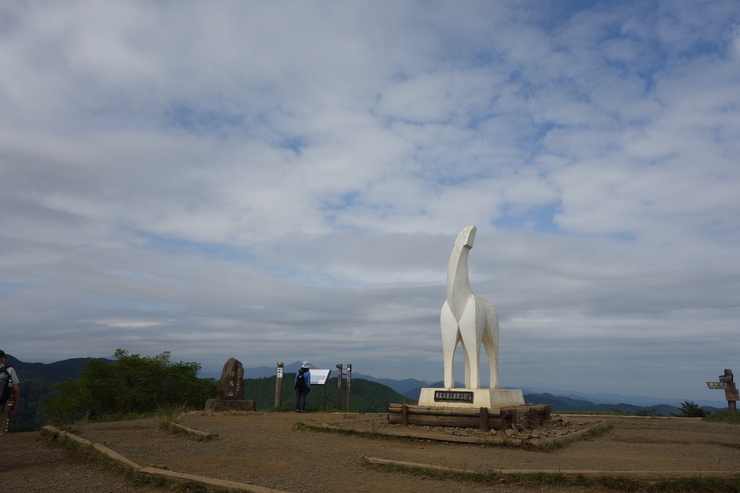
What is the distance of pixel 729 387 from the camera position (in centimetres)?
1742

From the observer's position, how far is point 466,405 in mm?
11227

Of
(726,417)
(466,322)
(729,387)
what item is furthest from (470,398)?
(729,387)

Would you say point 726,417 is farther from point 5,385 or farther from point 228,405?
point 5,385

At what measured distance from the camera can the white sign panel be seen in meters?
17.7

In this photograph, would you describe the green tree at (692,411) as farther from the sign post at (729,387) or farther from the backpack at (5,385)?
the backpack at (5,385)

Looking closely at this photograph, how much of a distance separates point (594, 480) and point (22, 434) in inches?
442

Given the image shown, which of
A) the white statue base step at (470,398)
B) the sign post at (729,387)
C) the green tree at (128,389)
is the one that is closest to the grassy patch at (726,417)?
the sign post at (729,387)

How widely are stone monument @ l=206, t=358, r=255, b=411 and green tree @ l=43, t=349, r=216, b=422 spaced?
25.5 feet

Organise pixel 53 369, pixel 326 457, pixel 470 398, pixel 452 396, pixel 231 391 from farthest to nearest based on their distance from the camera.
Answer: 1. pixel 53 369
2. pixel 231 391
3. pixel 452 396
4. pixel 470 398
5. pixel 326 457

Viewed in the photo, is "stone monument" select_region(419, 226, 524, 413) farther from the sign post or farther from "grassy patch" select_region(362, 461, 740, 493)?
the sign post

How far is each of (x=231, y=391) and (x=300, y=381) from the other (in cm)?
216

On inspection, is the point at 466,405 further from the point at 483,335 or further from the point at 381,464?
the point at 381,464

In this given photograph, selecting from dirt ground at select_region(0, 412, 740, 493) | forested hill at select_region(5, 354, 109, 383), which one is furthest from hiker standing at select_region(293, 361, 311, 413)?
forested hill at select_region(5, 354, 109, 383)

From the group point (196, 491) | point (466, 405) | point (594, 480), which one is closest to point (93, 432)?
point (196, 491)
